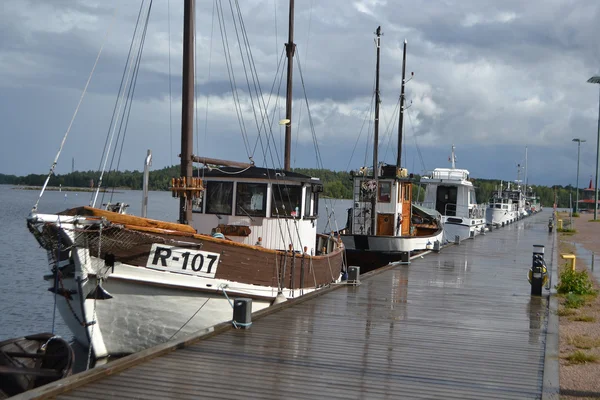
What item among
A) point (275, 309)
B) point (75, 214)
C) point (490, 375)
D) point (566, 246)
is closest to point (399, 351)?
point (490, 375)

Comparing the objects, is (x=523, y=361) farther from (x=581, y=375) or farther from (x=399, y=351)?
(x=399, y=351)

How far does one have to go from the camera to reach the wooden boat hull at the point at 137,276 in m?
10.2

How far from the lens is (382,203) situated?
87.9 feet

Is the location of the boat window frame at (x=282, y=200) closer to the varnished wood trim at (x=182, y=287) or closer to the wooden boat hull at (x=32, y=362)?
the varnished wood trim at (x=182, y=287)

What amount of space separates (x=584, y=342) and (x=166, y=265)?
654 cm

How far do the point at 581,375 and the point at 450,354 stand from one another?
1.58 metres

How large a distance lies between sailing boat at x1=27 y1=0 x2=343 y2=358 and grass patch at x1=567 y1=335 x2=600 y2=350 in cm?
536

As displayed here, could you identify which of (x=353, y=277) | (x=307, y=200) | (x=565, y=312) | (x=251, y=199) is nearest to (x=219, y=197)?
(x=251, y=199)

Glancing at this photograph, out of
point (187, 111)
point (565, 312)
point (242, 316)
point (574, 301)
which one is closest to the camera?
point (242, 316)

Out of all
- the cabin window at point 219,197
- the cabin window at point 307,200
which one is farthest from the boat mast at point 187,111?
the cabin window at point 307,200

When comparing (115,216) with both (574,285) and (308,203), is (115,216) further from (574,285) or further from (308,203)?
(574,285)

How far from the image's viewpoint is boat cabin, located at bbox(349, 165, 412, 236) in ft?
86.7

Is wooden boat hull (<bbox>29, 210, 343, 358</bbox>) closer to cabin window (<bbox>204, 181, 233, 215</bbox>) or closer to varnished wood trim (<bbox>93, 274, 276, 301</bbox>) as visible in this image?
varnished wood trim (<bbox>93, 274, 276, 301</bbox>)

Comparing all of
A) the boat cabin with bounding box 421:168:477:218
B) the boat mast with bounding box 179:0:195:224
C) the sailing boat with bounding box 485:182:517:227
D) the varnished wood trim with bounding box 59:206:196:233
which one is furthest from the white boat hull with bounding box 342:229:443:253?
the sailing boat with bounding box 485:182:517:227
